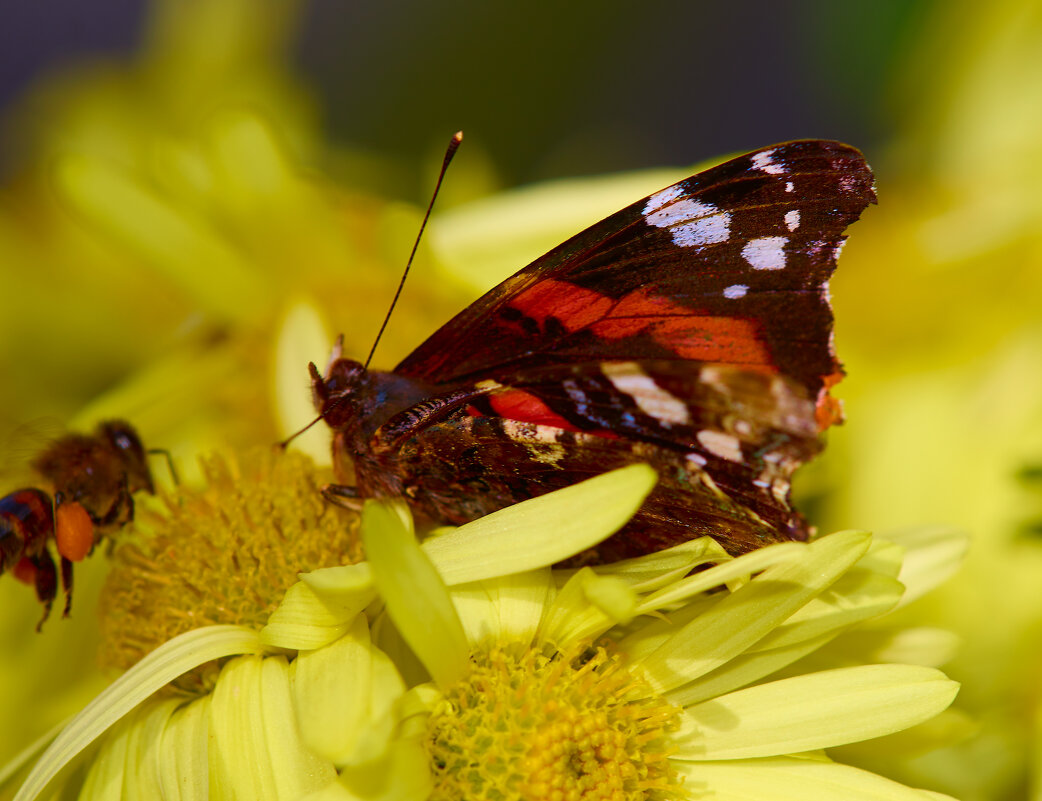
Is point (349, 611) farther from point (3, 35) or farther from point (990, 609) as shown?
point (3, 35)

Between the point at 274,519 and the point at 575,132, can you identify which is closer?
the point at 274,519

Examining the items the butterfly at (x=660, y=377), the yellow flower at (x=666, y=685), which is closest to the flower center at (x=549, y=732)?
the yellow flower at (x=666, y=685)

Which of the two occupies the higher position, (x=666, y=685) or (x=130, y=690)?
(x=130, y=690)

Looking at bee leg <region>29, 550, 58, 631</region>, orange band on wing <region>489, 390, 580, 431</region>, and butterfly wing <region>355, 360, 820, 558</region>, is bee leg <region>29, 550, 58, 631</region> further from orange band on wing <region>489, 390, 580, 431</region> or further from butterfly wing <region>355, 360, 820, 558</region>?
orange band on wing <region>489, 390, 580, 431</region>

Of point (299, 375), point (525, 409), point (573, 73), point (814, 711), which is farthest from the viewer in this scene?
point (573, 73)

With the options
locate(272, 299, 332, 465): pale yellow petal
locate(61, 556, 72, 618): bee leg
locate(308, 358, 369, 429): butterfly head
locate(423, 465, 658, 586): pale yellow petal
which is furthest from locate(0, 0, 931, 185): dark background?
locate(423, 465, 658, 586): pale yellow petal

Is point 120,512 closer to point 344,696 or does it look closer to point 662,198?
point 344,696

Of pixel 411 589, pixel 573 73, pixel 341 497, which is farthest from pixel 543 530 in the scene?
pixel 573 73

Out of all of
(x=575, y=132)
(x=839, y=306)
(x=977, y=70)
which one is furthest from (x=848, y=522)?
(x=575, y=132)
